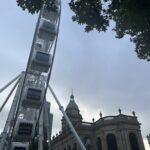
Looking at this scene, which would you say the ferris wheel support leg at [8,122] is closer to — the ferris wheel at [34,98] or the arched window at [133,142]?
the ferris wheel at [34,98]

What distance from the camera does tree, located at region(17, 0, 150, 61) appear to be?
29.2 ft

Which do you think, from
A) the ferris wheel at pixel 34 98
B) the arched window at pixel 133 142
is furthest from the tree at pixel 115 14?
the arched window at pixel 133 142

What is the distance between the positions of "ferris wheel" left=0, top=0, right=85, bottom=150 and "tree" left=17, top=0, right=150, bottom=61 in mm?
5757

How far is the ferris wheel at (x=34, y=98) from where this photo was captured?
16.9 meters

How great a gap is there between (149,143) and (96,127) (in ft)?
40.5

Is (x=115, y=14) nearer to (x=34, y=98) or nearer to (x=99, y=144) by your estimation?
(x=34, y=98)

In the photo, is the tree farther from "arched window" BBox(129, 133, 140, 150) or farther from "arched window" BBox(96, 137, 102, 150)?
"arched window" BBox(96, 137, 102, 150)

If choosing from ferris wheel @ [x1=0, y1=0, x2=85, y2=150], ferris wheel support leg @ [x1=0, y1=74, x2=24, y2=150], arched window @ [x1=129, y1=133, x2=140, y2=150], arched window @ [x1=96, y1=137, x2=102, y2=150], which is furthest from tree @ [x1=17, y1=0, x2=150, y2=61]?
arched window @ [x1=96, y1=137, x2=102, y2=150]

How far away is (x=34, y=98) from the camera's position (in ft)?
58.3

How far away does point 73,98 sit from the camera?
5650 cm

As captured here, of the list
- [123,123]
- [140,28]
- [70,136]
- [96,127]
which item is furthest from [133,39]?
[70,136]

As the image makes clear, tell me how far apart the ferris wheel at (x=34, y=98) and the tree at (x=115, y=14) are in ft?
18.9

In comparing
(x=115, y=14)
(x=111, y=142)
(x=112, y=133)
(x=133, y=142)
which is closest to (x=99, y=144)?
(x=111, y=142)

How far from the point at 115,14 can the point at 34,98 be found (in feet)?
33.3
